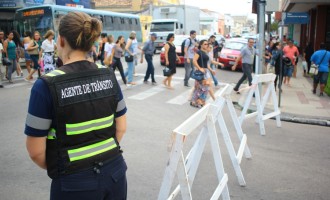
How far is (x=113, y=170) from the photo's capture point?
2.12 m

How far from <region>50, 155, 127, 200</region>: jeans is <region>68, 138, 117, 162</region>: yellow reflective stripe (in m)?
0.09

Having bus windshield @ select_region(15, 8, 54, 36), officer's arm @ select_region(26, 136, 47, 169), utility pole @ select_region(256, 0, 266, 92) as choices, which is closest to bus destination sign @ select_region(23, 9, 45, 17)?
bus windshield @ select_region(15, 8, 54, 36)

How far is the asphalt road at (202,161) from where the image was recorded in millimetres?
4328

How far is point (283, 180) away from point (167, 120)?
348cm

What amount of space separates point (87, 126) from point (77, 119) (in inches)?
2.9

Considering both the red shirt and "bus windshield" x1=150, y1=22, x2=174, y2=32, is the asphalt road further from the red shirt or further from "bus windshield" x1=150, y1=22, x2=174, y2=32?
"bus windshield" x1=150, y1=22, x2=174, y2=32

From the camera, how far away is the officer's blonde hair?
1.98 metres

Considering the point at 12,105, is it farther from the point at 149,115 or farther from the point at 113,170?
the point at 113,170

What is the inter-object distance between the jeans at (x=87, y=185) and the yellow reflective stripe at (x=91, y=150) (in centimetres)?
9

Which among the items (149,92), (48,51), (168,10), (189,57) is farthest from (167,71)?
(168,10)

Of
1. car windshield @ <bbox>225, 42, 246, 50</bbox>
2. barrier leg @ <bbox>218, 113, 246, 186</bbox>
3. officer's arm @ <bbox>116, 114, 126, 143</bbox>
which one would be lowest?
barrier leg @ <bbox>218, 113, 246, 186</bbox>

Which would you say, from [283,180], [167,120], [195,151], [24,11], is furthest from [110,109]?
[24,11]

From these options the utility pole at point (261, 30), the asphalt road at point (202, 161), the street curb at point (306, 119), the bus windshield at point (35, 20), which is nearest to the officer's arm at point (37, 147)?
the asphalt road at point (202, 161)

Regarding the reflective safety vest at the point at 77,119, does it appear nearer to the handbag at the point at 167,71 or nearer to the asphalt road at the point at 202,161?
the asphalt road at the point at 202,161
